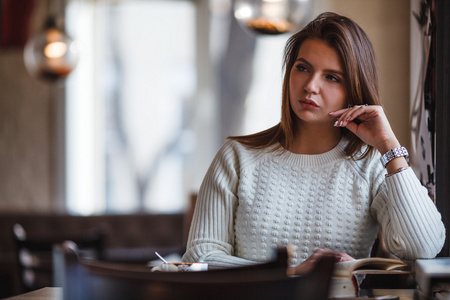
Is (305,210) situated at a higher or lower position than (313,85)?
lower

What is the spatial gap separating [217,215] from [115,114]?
14.6 ft

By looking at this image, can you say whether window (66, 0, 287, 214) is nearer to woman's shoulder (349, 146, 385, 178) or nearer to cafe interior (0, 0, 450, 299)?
cafe interior (0, 0, 450, 299)

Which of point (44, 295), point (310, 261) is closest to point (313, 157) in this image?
point (310, 261)

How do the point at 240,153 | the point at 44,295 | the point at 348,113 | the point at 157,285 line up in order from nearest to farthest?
the point at 157,285, the point at 44,295, the point at 348,113, the point at 240,153

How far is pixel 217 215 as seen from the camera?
71.9 inches

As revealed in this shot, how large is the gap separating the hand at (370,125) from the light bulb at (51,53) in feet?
9.28

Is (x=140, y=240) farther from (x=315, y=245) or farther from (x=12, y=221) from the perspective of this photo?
(x=315, y=245)

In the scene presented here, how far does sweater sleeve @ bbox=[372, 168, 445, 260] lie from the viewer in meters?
1.69

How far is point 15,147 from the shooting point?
20.2ft

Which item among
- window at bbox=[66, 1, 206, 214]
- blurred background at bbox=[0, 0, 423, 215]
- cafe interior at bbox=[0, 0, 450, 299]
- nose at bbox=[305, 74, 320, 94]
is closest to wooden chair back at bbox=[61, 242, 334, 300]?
nose at bbox=[305, 74, 320, 94]

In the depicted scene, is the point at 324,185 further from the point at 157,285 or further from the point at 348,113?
the point at 157,285

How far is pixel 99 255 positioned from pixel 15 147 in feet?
9.28

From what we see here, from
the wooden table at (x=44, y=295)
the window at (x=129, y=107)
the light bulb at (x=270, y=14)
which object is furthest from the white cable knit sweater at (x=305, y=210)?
the window at (x=129, y=107)

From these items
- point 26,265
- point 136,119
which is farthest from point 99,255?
point 136,119
